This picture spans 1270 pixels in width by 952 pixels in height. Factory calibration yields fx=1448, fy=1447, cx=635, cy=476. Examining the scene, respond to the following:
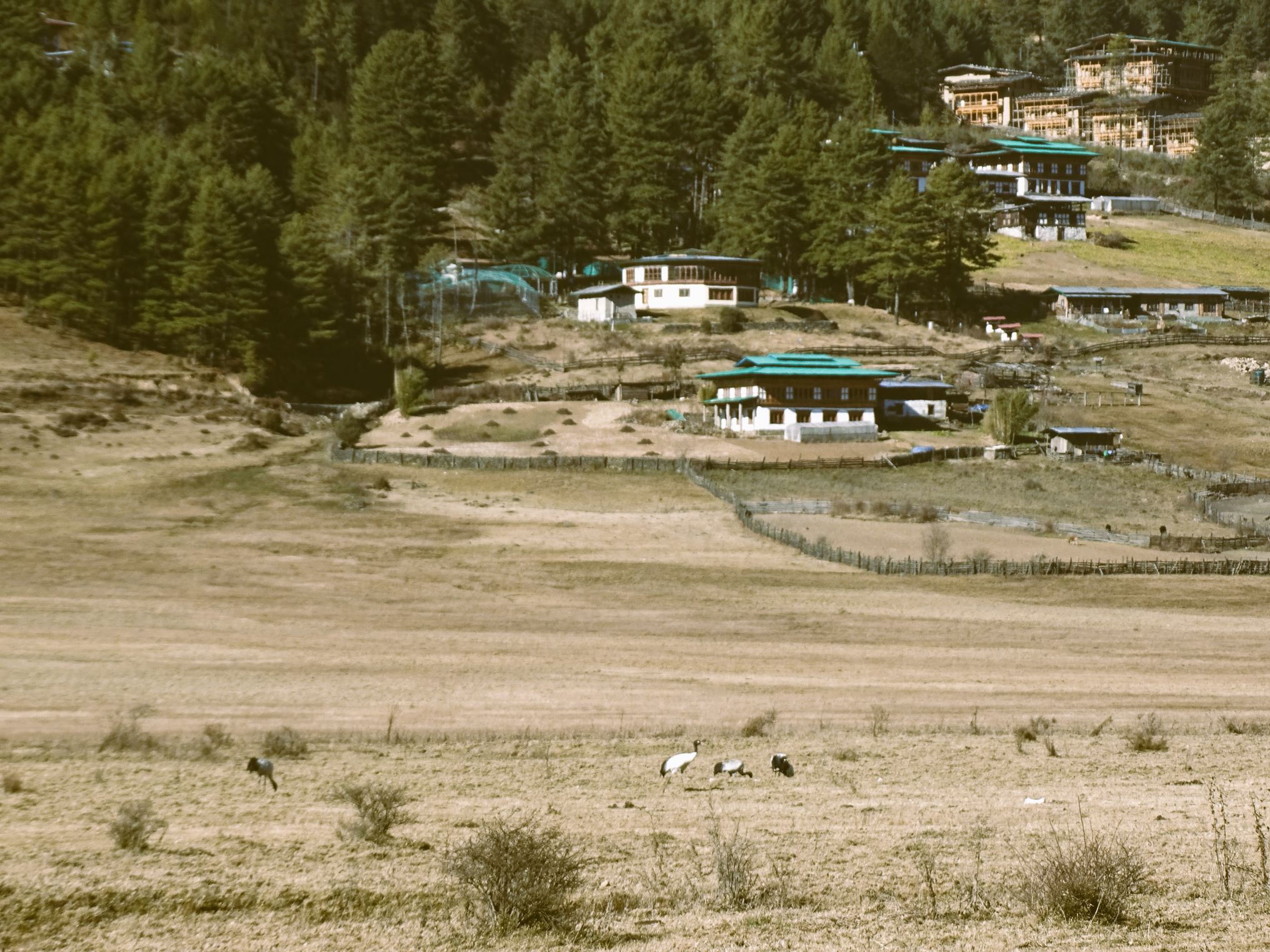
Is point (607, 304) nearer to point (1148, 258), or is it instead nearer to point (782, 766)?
point (1148, 258)

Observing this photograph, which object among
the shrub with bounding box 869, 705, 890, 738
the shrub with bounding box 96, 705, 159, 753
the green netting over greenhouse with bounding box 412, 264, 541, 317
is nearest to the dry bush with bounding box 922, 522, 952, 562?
the shrub with bounding box 869, 705, 890, 738

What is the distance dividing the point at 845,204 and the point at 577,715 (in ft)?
294

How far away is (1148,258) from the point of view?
139125 mm

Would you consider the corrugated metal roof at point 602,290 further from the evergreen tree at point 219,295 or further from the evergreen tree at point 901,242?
the evergreen tree at point 219,295

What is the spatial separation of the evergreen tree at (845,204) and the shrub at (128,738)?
89.7 meters

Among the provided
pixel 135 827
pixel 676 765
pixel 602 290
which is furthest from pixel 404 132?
pixel 135 827

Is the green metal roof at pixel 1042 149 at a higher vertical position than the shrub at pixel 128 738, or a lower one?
higher

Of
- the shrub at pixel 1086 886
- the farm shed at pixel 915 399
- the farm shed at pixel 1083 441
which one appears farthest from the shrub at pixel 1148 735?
the farm shed at pixel 915 399

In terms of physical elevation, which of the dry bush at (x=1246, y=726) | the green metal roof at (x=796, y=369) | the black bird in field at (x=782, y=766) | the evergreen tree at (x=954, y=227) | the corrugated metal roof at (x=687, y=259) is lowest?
the dry bush at (x=1246, y=726)

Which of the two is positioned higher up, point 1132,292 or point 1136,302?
point 1132,292

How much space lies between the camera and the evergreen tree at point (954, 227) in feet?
369

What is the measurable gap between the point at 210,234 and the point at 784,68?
271ft

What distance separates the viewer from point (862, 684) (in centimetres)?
3559

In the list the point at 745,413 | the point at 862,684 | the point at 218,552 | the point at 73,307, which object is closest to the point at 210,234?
the point at 73,307
